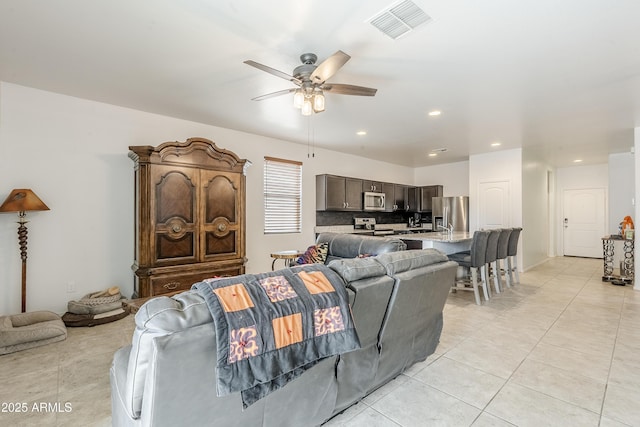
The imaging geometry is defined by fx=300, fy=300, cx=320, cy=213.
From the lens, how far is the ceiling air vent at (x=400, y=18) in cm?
196

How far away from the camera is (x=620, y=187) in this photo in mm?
6578

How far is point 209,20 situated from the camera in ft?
6.95

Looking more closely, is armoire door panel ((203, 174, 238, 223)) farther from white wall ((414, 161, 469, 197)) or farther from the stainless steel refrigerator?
white wall ((414, 161, 469, 197))

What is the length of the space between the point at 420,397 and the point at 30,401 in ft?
8.65

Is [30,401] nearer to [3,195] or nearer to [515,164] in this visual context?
[3,195]

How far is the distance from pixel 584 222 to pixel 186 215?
32.4 feet

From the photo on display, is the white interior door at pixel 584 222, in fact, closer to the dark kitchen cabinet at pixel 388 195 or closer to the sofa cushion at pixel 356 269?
the dark kitchen cabinet at pixel 388 195

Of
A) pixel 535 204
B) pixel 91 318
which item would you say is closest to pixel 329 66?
pixel 91 318

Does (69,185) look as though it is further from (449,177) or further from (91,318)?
(449,177)

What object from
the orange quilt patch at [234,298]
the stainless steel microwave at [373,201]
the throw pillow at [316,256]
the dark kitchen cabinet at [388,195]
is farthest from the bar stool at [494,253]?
the orange quilt patch at [234,298]

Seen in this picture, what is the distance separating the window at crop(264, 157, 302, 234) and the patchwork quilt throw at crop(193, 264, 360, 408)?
12.3ft

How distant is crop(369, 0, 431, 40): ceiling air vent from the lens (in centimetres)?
196

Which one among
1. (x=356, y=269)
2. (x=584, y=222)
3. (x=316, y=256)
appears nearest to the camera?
(x=356, y=269)

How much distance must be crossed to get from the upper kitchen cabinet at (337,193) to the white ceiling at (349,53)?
1610mm
